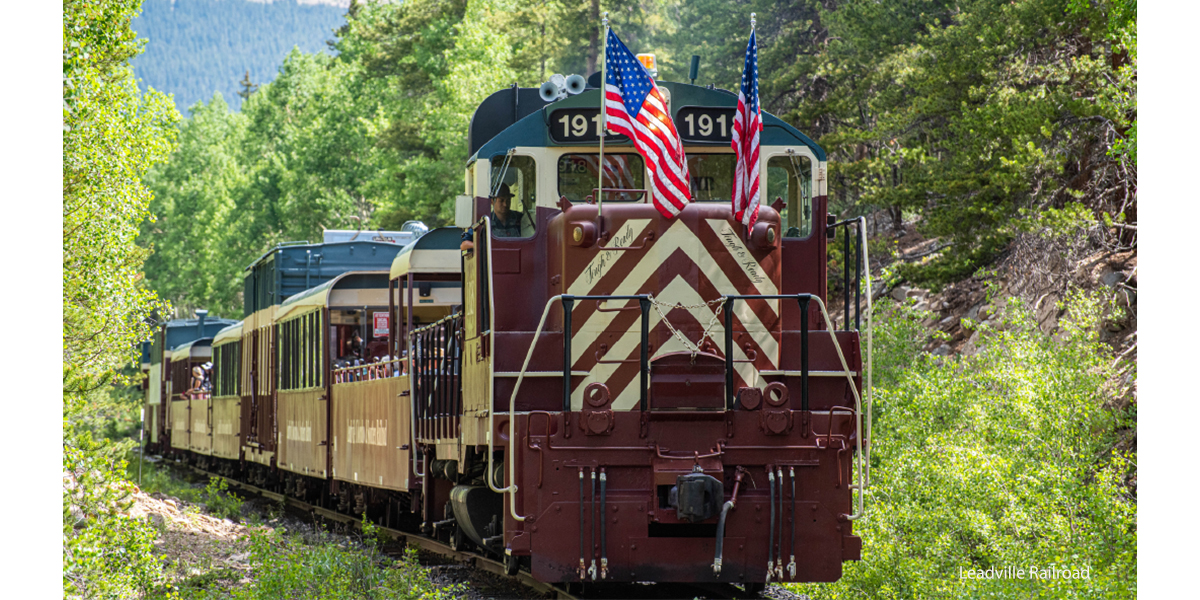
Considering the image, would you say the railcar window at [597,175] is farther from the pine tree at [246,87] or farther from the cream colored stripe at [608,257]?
the pine tree at [246,87]

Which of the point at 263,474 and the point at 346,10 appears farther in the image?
the point at 346,10

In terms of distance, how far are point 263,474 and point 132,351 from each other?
24.7ft

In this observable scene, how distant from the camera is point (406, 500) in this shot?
579 inches

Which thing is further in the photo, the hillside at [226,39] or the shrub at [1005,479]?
the hillside at [226,39]

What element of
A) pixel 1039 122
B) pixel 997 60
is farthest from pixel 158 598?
pixel 997 60

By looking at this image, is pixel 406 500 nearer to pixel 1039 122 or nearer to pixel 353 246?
pixel 353 246

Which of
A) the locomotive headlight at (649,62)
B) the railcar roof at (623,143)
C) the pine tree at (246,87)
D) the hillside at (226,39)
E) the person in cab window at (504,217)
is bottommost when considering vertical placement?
the person in cab window at (504,217)

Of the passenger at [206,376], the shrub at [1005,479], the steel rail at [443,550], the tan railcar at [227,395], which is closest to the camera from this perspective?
the shrub at [1005,479]

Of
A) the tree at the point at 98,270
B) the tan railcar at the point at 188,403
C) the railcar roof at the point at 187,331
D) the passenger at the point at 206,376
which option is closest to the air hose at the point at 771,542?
the tree at the point at 98,270

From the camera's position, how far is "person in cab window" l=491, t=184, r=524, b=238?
9.13 m

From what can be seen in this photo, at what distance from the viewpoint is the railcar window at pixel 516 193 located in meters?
9.04

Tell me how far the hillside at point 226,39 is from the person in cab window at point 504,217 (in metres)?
60.5

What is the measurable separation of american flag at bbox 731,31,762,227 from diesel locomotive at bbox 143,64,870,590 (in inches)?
7.4

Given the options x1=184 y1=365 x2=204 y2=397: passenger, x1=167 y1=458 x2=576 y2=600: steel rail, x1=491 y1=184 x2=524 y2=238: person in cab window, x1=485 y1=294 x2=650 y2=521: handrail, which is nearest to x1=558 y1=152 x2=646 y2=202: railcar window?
x1=491 y1=184 x2=524 y2=238: person in cab window
